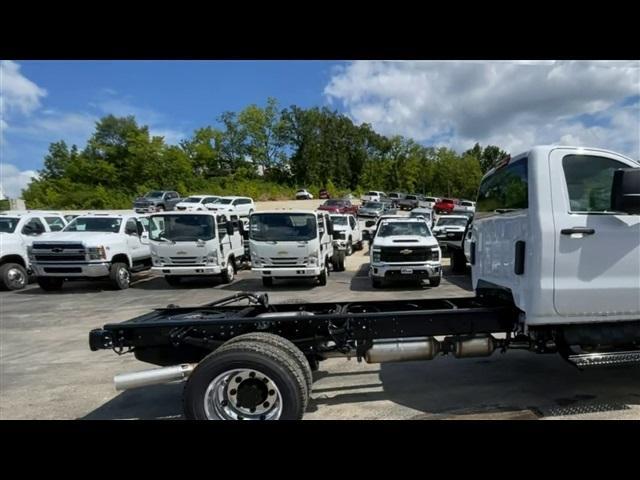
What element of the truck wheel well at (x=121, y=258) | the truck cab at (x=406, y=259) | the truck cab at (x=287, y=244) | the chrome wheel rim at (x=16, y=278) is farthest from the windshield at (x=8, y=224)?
the truck cab at (x=406, y=259)

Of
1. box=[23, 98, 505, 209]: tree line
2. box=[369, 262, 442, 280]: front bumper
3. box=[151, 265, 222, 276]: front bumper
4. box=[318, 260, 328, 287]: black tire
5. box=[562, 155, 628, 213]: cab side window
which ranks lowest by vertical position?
box=[318, 260, 328, 287]: black tire

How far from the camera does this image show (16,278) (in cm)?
1174

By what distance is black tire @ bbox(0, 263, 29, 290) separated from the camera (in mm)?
11500

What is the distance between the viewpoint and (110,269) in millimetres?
11250

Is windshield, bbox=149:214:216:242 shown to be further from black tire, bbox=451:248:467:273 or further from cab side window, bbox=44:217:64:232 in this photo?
black tire, bbox=451:248:467:273

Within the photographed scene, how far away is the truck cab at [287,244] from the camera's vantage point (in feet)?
34.8

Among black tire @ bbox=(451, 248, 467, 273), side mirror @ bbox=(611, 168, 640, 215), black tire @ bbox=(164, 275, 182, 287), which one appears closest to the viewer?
side mirror @ bbox=(611, 168, 640, 215)

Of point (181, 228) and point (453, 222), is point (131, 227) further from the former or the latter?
point (453, 222)

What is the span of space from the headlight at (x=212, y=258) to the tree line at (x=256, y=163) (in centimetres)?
4688

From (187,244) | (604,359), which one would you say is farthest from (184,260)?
(604,359)

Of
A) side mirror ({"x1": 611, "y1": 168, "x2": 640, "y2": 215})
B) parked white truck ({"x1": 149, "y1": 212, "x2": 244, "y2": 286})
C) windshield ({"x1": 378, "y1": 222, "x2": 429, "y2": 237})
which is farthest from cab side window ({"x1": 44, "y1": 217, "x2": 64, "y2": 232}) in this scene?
side mirror ({"x1": 611, "y1": 168, "x2": 640, "y2": 215})

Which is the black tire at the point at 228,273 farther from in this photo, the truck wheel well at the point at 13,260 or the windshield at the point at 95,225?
the truck wheel well at the point at 13,260

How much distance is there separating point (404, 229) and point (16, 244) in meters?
11.5
